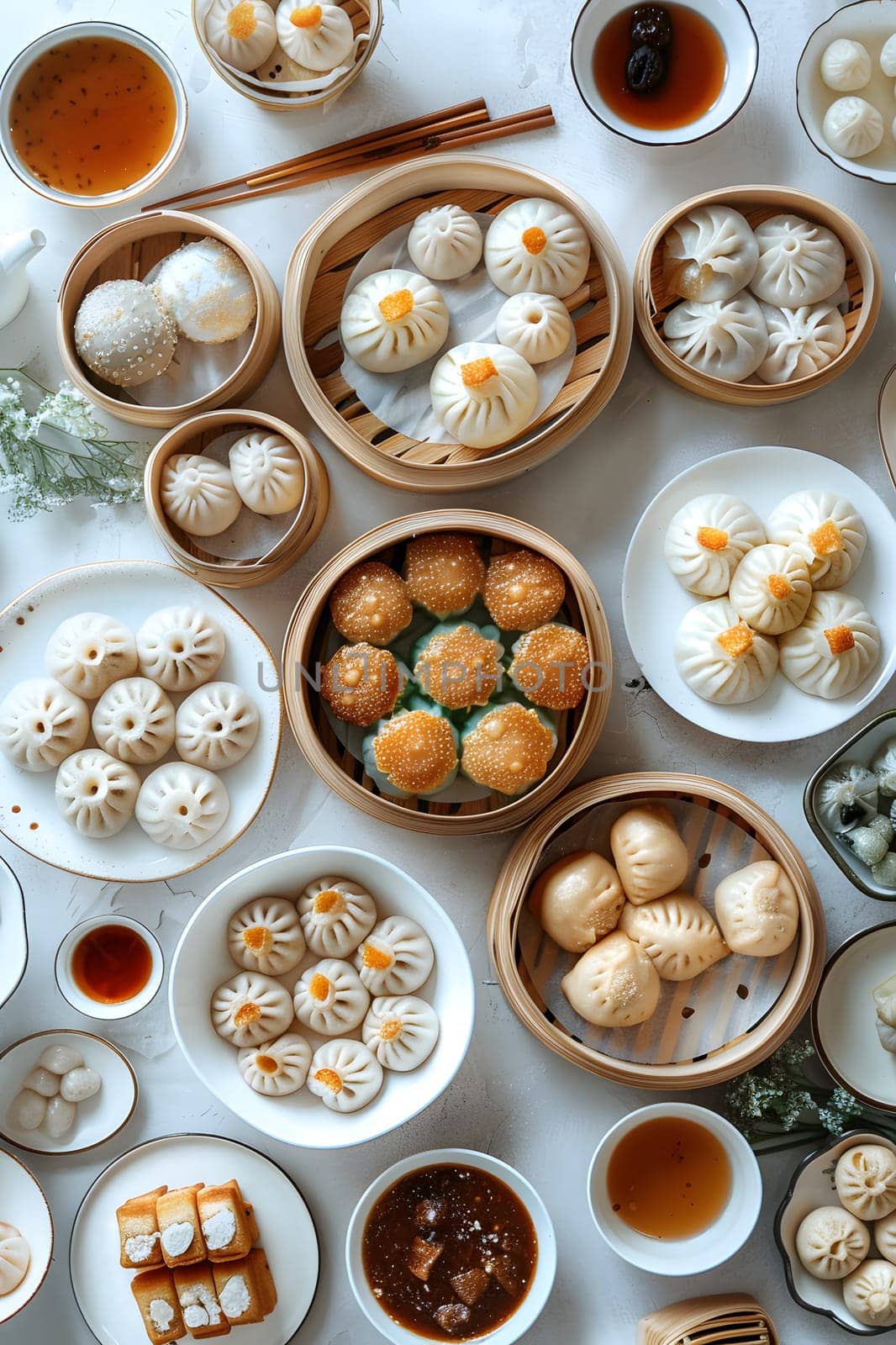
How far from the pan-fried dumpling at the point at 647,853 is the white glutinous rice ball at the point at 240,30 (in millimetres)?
2012

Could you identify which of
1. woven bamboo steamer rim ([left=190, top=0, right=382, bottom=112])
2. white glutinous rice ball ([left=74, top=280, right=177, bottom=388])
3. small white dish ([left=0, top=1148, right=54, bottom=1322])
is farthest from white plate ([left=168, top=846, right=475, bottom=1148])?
woven bamboo steamer rim ([left=190, top=0, right=382, bottom=112])

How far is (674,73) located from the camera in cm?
238

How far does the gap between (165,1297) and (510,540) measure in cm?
194

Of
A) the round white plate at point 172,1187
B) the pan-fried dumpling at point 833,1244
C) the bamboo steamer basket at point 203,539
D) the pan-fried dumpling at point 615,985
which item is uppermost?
the bamboo steamer basket at point 203,539

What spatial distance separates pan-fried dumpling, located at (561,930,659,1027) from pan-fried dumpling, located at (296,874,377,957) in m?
0.51

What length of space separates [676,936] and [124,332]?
1.88 metres

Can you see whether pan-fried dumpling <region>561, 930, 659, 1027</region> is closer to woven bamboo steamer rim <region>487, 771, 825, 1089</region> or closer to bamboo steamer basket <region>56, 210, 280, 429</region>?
woven bamboo steamer rim <region>487, 771, 825, 1089</region>

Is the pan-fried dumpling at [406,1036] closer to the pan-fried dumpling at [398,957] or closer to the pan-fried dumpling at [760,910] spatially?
the pan-fried dumpling at [398,957]

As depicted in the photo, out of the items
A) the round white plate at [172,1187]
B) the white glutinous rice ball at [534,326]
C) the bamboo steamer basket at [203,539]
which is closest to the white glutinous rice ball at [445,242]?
the white glutinous rice ball at [534,326]

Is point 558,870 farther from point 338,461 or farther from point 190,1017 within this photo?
→ point 338,461

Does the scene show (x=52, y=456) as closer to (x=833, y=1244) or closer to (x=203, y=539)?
(x=203, y=539)

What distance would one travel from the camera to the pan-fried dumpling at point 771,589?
2252mm

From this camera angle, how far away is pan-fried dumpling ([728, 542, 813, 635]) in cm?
225

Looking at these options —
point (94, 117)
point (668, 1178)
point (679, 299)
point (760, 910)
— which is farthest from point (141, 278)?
point (668, 1178)
